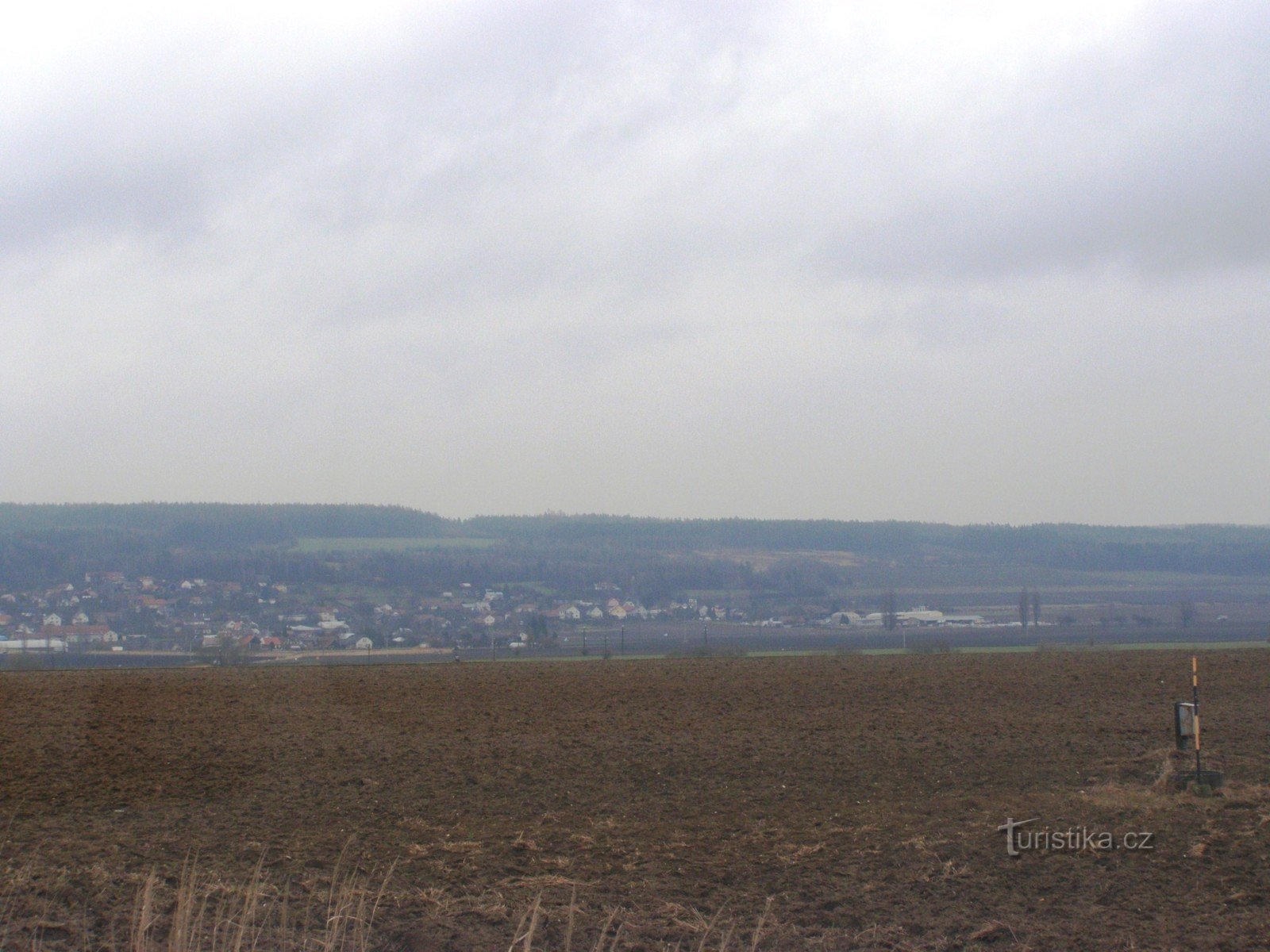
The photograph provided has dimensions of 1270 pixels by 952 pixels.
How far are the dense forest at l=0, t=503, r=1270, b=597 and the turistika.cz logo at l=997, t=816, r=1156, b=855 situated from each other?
122ft

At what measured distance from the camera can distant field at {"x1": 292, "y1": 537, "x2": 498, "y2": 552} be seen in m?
61.7

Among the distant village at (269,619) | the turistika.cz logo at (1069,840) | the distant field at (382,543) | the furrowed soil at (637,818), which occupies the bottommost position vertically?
the distant village at (269,619)

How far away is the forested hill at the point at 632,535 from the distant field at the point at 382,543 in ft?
1.88

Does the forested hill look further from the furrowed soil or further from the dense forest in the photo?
the furrowed soil

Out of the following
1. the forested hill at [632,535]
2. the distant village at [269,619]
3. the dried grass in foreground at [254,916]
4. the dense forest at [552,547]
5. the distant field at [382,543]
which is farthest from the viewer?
the distant field at [382,543]

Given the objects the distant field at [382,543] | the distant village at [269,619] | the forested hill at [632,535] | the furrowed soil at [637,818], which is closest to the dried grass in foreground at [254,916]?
the furrowed soil at [637,818]

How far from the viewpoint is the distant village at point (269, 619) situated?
35.3 meters

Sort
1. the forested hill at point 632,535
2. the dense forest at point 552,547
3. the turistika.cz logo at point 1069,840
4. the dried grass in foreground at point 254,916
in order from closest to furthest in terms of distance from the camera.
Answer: the dried grass in foreground at point 254,916 < the turistika.cz logo at point 1069,840 < the dense forest at point 552,547 < the forested hill at point 632,535

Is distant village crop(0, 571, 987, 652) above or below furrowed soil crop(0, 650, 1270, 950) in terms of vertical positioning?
below

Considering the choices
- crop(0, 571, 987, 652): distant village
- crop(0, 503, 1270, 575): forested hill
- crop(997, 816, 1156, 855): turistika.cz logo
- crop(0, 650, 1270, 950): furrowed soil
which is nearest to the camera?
crop(0, 650, 1270, 950): furrowed soil

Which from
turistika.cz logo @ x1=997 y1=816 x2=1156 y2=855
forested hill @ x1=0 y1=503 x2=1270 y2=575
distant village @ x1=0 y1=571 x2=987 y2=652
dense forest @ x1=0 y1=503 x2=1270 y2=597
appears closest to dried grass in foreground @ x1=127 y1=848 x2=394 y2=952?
turistika.cz logo @ x1=997 y1=816 x2=1156 y2=855

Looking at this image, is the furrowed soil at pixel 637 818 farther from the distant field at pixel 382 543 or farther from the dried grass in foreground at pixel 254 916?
the distant field at pixel 382 543

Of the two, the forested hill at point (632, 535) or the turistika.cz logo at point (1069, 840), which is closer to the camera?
the turistika.cz logo at point (1069, 840)

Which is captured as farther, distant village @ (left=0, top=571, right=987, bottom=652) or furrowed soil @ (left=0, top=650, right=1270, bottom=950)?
distant village @ (left=0, top=571, right=987, bottom=652)
